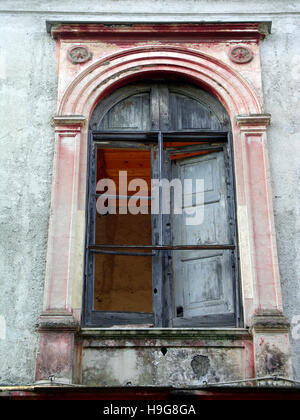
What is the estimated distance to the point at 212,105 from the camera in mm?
7836

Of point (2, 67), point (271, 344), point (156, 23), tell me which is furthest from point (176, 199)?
point (2, 67)

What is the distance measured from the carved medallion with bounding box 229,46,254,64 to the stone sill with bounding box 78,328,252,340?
2797mm

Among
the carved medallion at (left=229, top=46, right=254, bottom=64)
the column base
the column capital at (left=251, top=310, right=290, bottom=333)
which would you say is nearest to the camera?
the column base

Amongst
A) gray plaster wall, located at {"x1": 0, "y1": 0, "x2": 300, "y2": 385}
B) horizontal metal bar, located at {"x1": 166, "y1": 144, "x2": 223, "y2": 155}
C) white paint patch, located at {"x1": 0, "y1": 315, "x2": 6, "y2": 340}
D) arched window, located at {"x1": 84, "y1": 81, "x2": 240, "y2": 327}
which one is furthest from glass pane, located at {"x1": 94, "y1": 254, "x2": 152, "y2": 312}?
white paint patch, located at {"x1": 0, "y1": 315, "x2": 6, "y2": 340}

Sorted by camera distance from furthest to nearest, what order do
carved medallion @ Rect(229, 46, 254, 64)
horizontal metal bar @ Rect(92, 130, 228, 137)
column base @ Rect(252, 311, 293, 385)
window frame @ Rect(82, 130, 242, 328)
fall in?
carved medallion @ Rect(229, 46, 254, 64), horizontal metal bar @ Rect(92, 130, 228, 137), window frame @ Rect(82, 130, 242, 328), column base @ Rect(252, 311, 293, 385)

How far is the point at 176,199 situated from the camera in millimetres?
7406

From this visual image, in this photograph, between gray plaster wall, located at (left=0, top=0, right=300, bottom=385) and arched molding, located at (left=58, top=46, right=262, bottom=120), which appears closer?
gray plaster wall, located at (left=0, top=0, right=300, bottom=385)

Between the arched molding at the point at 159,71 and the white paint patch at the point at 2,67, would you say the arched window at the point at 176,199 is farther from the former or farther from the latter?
the white paint patch at the point at 2,67

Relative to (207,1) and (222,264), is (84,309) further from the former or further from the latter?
(207,1)

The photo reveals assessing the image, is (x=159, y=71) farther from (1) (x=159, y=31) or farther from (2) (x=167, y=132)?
(2) (x=167, y=132)

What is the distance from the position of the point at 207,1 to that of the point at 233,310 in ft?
11.4

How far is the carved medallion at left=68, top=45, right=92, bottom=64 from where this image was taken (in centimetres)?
786

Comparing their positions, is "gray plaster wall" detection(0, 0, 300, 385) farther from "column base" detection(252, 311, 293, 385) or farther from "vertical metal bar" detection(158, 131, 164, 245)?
"vertical metal bar" detection(158, 131, 164, 245)

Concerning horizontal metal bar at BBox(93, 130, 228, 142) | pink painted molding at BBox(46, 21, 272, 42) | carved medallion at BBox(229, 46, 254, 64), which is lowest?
horizontal metal bar at BBox(93, 130, 228, 142)
